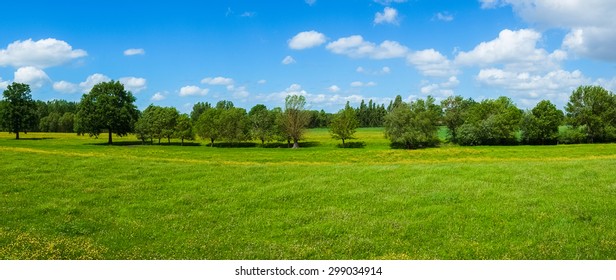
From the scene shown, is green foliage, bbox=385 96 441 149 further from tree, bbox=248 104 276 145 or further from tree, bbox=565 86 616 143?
tree, bbox=565 86 616 143

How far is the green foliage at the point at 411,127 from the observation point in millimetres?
111438

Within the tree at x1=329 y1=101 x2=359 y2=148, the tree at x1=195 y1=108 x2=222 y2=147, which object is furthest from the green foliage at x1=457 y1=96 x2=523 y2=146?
the tree at x1=195 y1=108 x2=222 y2=147

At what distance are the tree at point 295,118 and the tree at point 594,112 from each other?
2850 inches

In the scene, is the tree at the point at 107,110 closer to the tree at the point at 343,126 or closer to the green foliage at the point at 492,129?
the tree at the point at 343,126

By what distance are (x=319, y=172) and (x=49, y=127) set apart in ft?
651

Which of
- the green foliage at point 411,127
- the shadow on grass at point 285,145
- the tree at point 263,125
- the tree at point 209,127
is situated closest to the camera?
the green foliage at point 411,127

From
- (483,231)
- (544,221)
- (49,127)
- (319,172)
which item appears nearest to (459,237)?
(483,231)

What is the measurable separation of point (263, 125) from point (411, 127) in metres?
40.8

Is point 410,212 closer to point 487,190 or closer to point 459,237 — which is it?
point 459,237

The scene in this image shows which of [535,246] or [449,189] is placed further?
[449,189]

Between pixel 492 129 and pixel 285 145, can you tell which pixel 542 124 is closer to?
pixel 492 129

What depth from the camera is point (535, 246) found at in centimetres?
1545

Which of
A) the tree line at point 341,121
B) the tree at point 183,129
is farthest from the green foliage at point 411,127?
the tree at point 183,129

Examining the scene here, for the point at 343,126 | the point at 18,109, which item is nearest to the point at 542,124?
the point at 343,126
